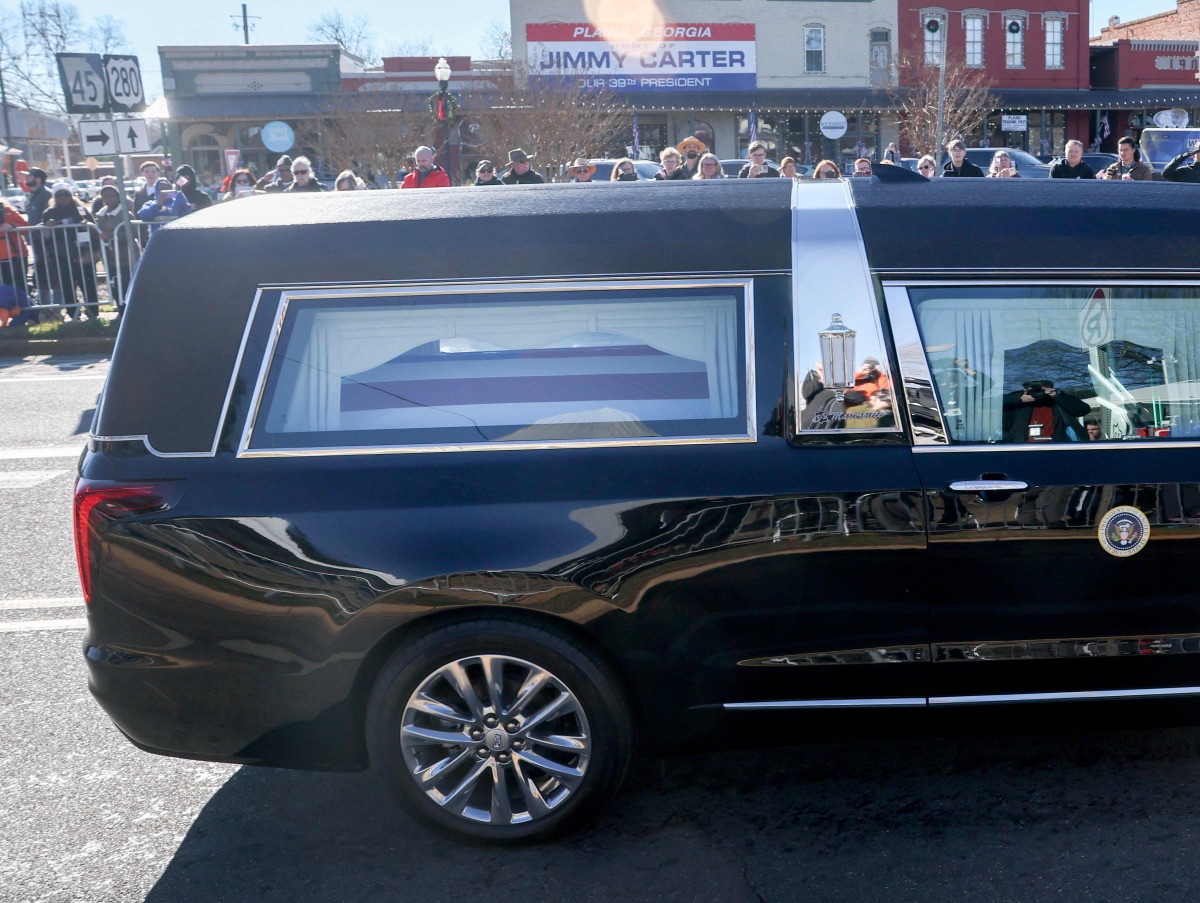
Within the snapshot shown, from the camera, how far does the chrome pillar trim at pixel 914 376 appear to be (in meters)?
3.28

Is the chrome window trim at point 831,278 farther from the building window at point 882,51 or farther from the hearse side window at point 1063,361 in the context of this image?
the building window at point 882,51

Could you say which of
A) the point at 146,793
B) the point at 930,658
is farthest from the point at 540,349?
the point at 146,793

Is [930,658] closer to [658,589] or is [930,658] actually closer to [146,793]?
[658,589]

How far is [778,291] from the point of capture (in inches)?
130

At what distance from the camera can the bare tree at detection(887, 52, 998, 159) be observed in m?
37.2

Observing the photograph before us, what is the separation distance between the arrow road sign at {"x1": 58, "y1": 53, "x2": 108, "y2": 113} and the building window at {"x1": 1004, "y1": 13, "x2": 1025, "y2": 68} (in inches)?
1586

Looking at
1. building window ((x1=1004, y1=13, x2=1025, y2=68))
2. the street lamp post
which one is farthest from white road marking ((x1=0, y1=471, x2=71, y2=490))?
building window ((x1=1004, y1=13, x2=1025, y2=68))

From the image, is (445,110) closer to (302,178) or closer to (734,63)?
(302,178)

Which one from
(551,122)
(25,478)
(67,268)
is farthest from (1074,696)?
(551,122)

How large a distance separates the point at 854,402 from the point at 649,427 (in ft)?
1.82

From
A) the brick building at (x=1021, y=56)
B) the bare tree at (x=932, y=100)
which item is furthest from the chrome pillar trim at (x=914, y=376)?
the brick building at (x=1021, y=56)

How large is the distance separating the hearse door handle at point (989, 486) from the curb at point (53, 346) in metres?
12.4

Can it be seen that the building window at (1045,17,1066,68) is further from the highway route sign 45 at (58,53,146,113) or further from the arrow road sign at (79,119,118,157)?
the arrow road sign at (79,119,118,157)

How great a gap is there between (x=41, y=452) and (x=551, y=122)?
24.5m
